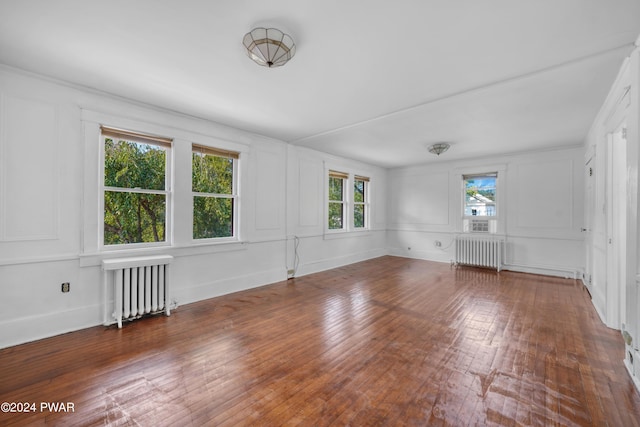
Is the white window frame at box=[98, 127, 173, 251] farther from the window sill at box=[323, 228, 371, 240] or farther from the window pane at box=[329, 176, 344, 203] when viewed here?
the window pane at box=[329, 176, 344, 203]

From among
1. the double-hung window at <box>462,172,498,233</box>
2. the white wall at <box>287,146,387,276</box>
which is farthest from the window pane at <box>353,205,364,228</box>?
the double-hung window at <box>462,172,498,233</box>

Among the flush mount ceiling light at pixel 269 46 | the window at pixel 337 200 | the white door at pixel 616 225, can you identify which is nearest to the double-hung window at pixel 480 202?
the window at pixel 337 200

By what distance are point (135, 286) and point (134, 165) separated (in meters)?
1.53

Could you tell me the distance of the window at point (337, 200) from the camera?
643 centimetres

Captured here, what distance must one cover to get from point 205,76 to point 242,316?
276 cm

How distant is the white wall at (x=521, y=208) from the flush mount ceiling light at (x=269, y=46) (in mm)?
5920

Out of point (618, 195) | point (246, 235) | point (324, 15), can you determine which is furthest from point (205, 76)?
point (618, 195)

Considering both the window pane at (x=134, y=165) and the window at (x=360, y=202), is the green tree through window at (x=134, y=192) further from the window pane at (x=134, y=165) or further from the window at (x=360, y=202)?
the window at (x=360, y=202)

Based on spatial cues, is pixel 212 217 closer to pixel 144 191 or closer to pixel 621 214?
pixel 144 191

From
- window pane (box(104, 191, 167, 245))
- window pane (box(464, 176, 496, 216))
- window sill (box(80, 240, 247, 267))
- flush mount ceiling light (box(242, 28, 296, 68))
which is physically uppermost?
flush mount ceiling light (box(242, 28, 296, 68))

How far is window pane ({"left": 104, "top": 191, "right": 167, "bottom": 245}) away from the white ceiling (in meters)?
1.24

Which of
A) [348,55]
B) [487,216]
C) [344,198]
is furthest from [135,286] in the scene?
[487,216]

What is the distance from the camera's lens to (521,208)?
5859 millimetres

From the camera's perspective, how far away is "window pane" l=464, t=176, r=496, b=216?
6.32m
